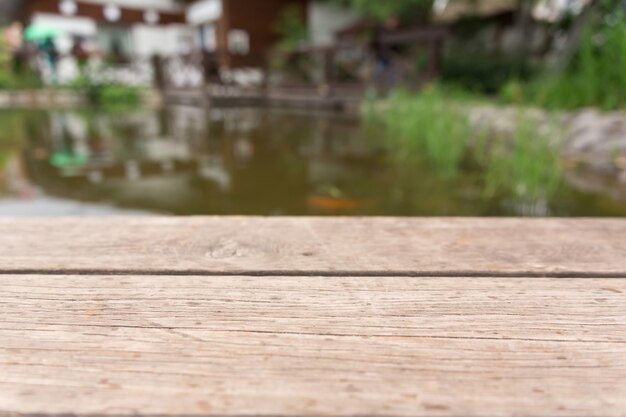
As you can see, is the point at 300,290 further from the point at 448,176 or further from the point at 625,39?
the point at 625,39

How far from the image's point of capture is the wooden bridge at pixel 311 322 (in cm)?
43

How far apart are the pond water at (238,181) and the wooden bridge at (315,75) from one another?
300cm

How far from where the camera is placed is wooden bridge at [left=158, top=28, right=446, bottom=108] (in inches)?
253

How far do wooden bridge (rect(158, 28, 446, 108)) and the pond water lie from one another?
3.00m

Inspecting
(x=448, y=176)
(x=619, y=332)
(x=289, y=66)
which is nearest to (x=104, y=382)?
(x=619, y=332)

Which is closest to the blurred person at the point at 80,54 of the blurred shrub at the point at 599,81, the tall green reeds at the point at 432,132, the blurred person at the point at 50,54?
the blurred person at the point at 50,54

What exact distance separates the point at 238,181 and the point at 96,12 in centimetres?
1400

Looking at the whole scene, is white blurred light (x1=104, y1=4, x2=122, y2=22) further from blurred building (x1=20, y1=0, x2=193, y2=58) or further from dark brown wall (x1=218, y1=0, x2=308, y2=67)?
dark brown wall (x1=218, y1=0, x2=308, y2=67)

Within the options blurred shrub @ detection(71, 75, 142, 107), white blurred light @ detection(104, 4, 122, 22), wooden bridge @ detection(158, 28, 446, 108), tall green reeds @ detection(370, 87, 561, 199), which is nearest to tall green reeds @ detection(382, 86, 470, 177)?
tall green reeds @ detection(370, 87, 561, 199)

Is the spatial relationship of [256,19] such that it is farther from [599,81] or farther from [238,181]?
[238,181]

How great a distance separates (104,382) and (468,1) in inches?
329

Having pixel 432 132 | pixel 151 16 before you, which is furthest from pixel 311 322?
pixel 151 16

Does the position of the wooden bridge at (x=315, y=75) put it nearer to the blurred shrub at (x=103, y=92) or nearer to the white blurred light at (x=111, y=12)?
the blurred shrub at (x=103, y=92)

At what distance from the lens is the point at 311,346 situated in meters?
0.51
